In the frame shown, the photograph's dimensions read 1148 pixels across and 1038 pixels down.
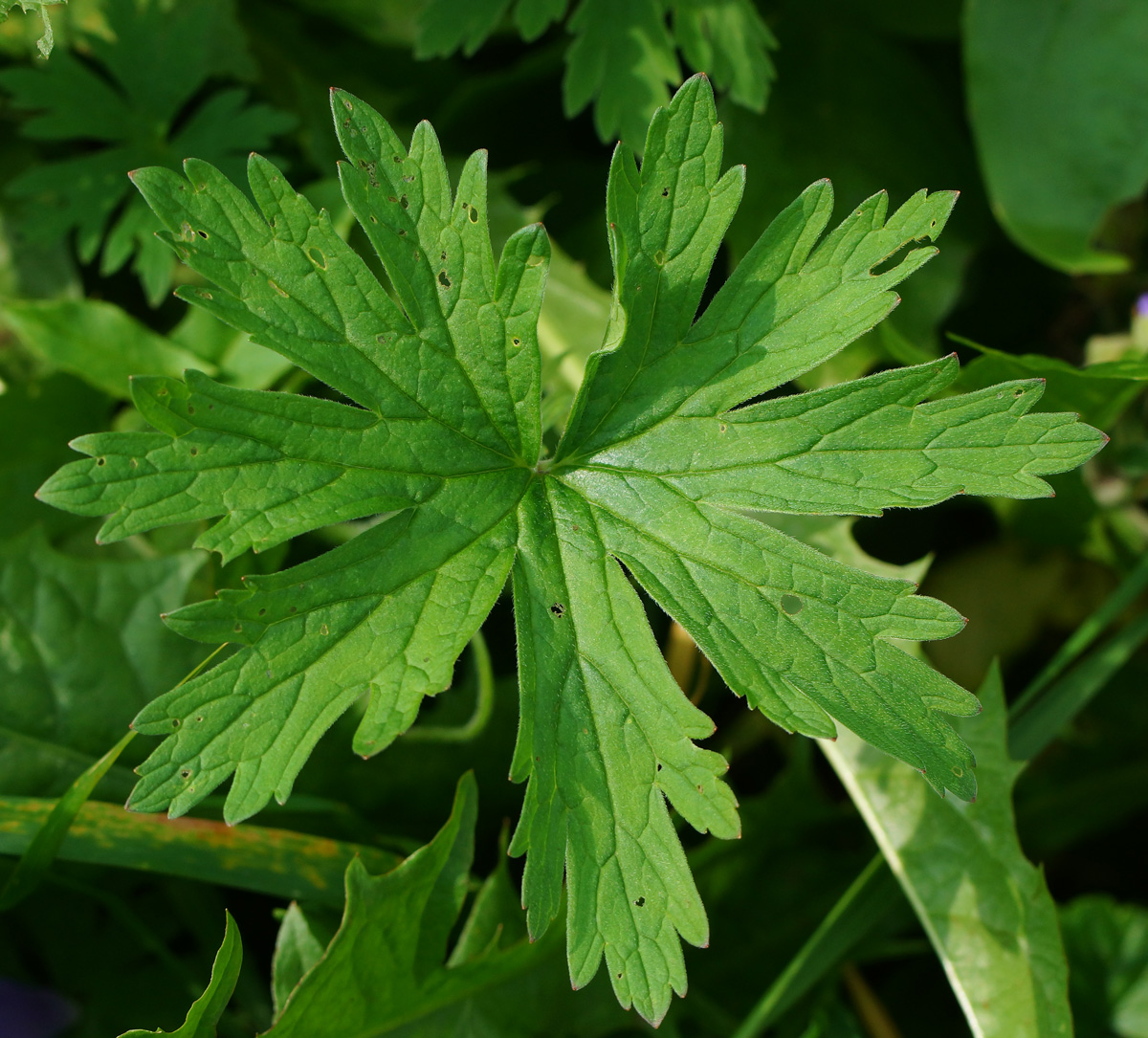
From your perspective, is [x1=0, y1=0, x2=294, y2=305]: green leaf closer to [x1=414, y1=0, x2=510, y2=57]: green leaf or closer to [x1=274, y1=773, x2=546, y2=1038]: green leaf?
[x1=414, y1=0, x2=510, y2=57]: green leaf

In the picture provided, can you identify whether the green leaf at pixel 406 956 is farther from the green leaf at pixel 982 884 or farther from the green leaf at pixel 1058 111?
the green leaf at pixel 1058 111

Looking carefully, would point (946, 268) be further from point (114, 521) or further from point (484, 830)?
point (114, 521)

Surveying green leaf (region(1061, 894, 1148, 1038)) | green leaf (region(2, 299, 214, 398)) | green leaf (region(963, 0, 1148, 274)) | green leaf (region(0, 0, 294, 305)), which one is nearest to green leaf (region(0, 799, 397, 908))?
green leaf (region(2, 299, 214, 398))

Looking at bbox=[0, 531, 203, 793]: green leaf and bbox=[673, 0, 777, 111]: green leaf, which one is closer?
bbox=[0, 531, 203, 793]: green leaf

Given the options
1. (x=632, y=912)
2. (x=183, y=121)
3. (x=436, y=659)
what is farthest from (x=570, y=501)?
(x=183, y=121)

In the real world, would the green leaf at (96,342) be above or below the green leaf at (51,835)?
above

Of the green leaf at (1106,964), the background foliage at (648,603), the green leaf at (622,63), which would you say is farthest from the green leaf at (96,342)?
the green leaf at (1106,964)
